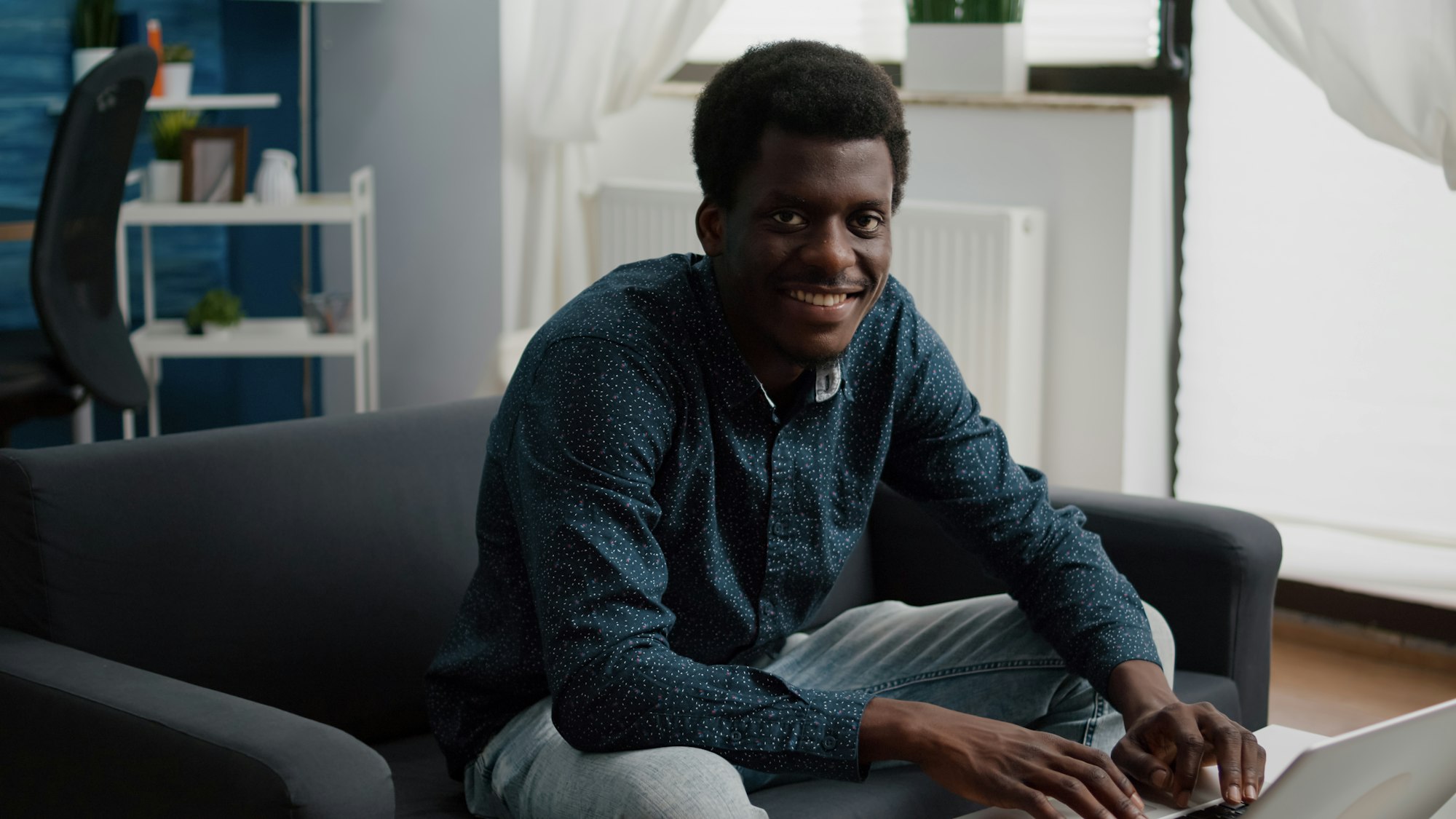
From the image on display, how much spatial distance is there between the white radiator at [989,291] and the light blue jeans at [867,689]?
144 centimetres

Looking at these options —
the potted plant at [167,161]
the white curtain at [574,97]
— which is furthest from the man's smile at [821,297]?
the potted plant at [167,161]

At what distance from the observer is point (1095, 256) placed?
3.09m

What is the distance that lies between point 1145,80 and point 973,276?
532 mm

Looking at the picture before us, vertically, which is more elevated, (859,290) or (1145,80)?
(1145,80)

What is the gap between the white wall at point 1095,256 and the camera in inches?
120

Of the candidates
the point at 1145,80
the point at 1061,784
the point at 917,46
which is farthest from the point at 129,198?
the point at 1061,784

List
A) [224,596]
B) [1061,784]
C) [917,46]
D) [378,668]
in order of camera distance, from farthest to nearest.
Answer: [917,46] < [378,668] < [224,596] < [1061,784]

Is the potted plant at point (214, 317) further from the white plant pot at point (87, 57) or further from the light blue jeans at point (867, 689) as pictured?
the light blue jeans at point (867, 689)

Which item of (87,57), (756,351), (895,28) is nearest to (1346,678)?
(895,28)

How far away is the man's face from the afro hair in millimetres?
13

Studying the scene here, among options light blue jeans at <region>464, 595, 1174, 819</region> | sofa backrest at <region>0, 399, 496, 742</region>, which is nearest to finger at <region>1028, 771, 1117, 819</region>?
light blue jeans at <region>464, 595, 1174, 819</region>

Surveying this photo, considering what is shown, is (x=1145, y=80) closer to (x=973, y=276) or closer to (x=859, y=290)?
(x=973, y=276)

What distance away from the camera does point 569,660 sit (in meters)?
1.28

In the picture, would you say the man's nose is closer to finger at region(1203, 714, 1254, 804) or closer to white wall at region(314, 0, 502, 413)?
finger at region(1203, 714, 1254, 804)
